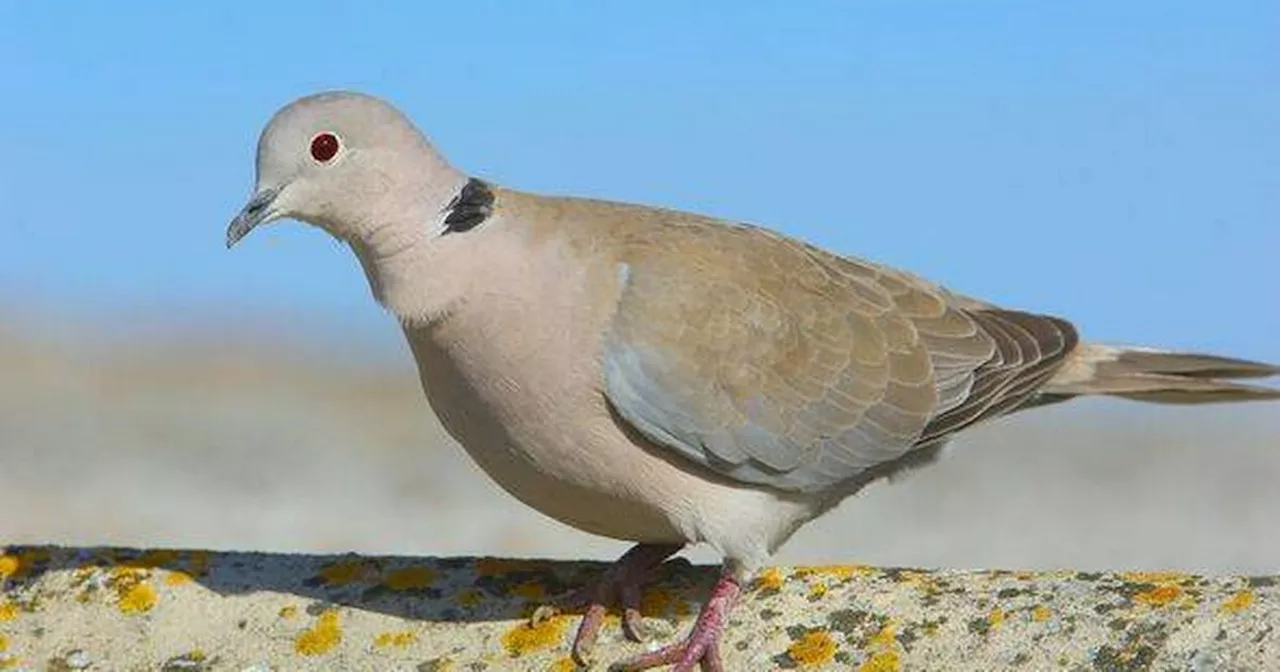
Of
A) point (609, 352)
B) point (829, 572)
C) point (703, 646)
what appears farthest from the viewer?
point (829, 572)

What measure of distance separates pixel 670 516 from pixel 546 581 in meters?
0.46

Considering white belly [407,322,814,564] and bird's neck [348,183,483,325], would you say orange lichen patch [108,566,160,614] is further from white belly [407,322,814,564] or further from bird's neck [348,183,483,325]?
bird's neck [348,183,483,325]

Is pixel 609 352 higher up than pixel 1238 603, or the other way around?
pixel 609 352

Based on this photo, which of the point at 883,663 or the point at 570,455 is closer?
the point at 883,663

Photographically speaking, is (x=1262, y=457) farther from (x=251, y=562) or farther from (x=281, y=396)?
(x=251, y=562)

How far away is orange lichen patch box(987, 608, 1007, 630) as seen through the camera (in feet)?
16.0

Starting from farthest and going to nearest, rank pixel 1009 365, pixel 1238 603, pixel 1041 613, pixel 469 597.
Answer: pixel 1009 365 < pixel 469 597 < pixel 1041 613 < pixel 1238 603

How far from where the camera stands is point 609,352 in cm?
518

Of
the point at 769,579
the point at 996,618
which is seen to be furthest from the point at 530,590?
the point at 996,618

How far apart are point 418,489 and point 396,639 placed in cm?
676

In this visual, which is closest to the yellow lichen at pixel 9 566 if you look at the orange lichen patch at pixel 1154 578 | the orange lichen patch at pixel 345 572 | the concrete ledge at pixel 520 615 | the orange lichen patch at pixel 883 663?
the concrete ledge at pixel 520 615

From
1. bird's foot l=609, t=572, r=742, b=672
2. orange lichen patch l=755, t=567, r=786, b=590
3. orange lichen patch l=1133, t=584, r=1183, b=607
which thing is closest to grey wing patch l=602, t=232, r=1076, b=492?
orange lichen patch l=755, t=567, r=786, b=590

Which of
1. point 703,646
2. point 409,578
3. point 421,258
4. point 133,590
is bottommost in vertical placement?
point 703,646

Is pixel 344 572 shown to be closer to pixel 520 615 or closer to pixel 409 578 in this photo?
pixel 409 578
